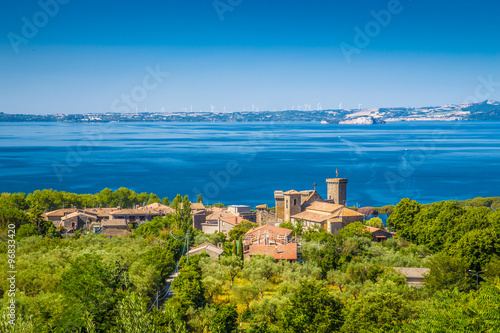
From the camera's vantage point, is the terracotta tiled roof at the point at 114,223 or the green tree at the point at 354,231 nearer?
the green tree at the point at 354,231

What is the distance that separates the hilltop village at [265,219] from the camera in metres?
33.2

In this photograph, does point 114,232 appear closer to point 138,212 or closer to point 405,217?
point 138,212

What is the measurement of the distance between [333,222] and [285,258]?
7.07m

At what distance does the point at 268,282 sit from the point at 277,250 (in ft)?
19.4

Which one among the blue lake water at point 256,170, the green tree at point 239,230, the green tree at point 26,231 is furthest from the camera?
the blue lake water at point 256,170

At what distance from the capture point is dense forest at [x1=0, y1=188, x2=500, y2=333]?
17.6 m

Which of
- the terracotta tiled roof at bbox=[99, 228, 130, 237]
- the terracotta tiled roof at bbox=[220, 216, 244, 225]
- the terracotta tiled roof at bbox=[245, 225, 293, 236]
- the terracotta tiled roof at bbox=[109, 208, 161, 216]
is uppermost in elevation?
the terracotta tiled roof at bbox=[245, 225, 293, 236]

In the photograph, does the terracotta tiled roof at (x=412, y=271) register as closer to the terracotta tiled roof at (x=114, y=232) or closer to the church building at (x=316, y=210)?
the church building at (x=316, y=210)

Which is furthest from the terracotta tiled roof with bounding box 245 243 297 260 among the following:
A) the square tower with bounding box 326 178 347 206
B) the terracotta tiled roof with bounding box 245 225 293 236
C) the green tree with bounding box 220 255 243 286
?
the square tower with bounding box 326 178 347 206

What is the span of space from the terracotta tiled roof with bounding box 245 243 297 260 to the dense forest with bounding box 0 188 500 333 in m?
0.84

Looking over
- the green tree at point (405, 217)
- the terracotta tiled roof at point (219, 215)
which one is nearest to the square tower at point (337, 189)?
the green tree at point (405, 217)

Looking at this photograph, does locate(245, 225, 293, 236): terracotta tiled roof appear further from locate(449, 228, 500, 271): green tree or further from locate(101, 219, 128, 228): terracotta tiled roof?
locate(101, 219, 128, 228): terracotta tiled roof

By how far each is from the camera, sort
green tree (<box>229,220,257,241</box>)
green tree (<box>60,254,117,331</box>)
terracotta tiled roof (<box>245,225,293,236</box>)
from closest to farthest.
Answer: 1. green tree (<box>60,254,117,331</box>)
2. terracotta tiled roof (<box>245,225,293,236</box>)
3. green tree (<box>229,220,257,241</box>)

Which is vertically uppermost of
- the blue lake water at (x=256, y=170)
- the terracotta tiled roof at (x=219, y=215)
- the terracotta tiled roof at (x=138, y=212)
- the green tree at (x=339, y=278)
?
the green tree at (x=339, y=278)
